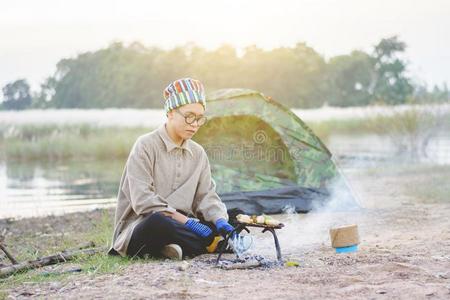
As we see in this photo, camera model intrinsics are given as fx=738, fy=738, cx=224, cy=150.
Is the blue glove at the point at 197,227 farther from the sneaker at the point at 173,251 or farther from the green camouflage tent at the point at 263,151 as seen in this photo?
the green camouflage tent at the point at 263,151

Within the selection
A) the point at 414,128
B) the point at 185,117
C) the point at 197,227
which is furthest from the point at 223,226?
the point at 414,128

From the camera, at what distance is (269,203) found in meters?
8.84

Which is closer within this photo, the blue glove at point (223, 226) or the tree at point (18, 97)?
the blue glove at point (223, 226)

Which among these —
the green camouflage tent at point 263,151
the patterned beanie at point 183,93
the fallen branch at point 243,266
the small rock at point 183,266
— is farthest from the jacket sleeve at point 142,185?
the green camouflage tent at point 263,151

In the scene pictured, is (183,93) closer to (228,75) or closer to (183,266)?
Answer: (183,266)

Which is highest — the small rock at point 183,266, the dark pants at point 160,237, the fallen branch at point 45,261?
the dark pants at point 160,237

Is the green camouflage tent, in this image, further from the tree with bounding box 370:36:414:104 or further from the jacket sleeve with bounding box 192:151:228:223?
the tree with bounding box 370:36:414:104

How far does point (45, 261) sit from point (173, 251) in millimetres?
1008

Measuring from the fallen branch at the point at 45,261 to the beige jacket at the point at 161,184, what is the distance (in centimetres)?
36

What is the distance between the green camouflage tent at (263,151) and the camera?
9125mm

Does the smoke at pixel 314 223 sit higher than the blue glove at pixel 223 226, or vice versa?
the blue glove at pixel 223 226

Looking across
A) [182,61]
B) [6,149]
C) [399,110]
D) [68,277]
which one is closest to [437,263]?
[68,277]

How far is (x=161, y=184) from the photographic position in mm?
5504

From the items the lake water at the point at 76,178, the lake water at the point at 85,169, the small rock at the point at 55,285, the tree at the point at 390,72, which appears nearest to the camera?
the small rock at the point at 55,285
